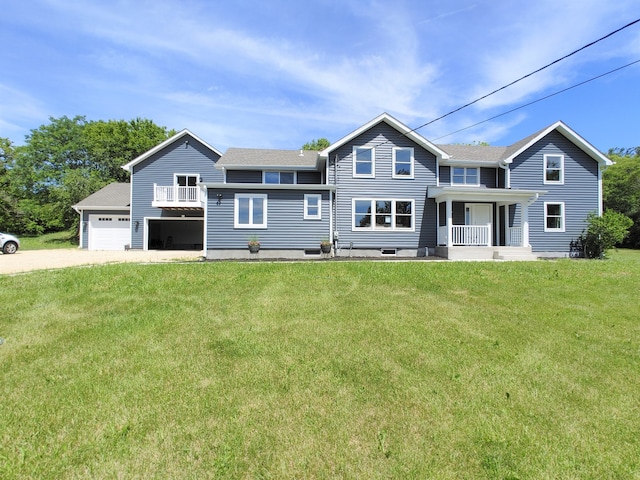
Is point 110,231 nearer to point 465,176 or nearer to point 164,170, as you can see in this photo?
point 164,170

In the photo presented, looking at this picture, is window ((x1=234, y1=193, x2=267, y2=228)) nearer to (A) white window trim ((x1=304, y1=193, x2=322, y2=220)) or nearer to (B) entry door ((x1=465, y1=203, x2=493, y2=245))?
(A) white window trim ((x1=304, y1=193, x2=322, y2=220))

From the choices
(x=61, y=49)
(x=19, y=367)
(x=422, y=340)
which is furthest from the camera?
(x=61, y=49)

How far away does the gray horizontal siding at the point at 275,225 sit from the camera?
1504cm

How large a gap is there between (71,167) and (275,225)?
37278mm

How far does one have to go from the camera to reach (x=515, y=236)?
56.0ft

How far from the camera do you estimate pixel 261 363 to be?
12.6ft

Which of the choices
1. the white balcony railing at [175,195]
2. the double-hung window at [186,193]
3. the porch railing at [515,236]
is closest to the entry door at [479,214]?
the porch railing at [515,236]

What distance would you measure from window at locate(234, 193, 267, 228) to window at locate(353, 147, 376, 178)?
4.97m

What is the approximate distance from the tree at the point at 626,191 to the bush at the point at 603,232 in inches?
751

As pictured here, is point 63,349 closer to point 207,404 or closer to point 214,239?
point 207,404

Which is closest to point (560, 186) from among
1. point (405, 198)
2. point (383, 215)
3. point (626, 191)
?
point (405, 198)

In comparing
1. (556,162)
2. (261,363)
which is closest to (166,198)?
(261,363)

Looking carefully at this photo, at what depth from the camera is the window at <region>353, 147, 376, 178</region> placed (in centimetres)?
1628

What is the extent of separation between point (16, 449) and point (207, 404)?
1.38m
